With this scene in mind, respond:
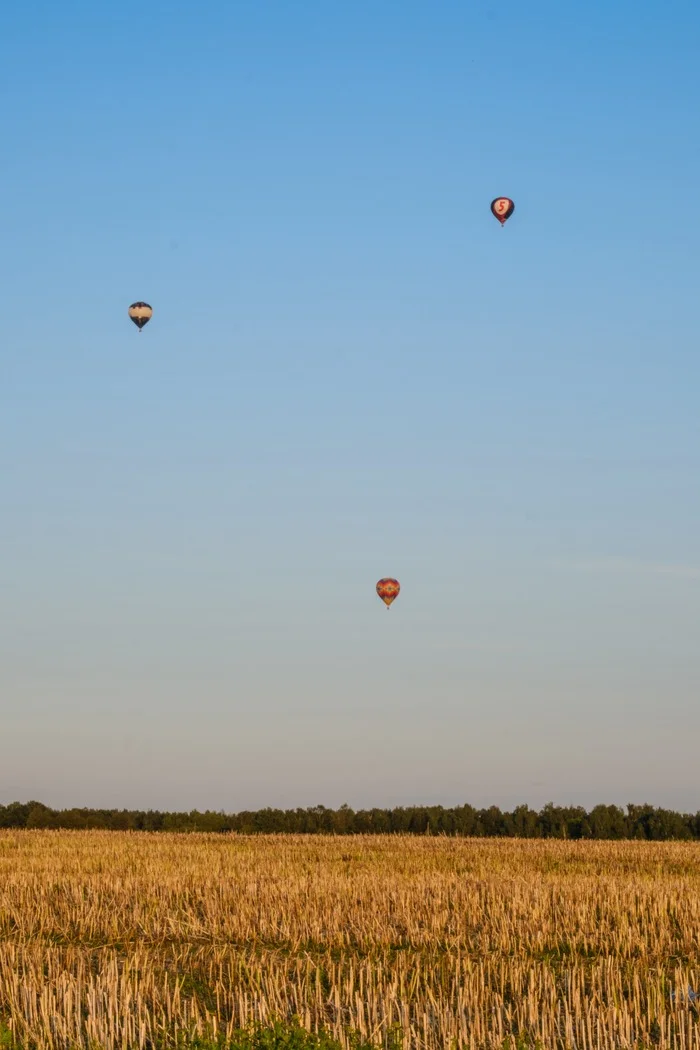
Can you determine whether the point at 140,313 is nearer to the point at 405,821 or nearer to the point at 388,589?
the point at 388,589

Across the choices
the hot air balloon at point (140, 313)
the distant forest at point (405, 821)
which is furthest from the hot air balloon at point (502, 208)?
the distant forest at point (405, 821)

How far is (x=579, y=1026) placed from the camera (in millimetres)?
Answer: 11297

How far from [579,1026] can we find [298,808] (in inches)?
2004

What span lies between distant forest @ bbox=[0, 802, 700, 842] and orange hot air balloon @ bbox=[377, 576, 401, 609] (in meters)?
11.6

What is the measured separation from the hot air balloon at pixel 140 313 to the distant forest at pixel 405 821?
23.0 meters

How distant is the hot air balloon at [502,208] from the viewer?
1930 inches

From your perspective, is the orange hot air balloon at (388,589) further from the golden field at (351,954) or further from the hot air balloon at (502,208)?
the golden field at (351,954)

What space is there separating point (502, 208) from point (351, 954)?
3803cm

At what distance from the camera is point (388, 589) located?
5219cm

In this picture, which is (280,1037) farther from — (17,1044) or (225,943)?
(225,943)

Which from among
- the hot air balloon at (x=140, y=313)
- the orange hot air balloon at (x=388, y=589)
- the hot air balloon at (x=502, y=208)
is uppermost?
the hot air balloon at (x=502, y=208)

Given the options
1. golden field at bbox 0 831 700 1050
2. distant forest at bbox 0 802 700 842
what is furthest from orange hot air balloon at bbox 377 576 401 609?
golden field at bbox 0 831 700 1050

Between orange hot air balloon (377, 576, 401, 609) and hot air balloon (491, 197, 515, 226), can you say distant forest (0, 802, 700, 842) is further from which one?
hot air balloon (491, 197, 515, 226)

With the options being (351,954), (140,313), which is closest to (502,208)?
(140,313)
